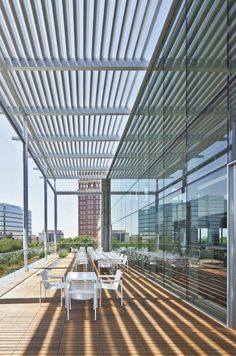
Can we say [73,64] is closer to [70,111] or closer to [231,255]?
[70,111]

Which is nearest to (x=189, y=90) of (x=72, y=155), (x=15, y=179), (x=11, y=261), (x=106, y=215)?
(x=11, y=261)

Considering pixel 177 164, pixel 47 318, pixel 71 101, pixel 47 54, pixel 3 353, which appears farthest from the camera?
pixel 71 101

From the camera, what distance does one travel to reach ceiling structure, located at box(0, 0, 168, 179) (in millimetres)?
8555

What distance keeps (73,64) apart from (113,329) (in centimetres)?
696

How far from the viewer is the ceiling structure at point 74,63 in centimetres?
855

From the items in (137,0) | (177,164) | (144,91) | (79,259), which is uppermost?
(137,0)

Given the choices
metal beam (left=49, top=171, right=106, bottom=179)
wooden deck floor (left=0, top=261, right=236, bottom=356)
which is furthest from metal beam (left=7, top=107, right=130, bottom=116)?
metal beam (left=49, top=171, right=106, bottom=179)

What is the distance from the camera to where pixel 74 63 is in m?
10.4

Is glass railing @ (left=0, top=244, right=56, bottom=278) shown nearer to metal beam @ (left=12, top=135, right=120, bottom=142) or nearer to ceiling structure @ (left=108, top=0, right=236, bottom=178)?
ceiling structure @ (left=108, top=0, right=236, bottom=178)

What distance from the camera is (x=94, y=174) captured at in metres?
27.9

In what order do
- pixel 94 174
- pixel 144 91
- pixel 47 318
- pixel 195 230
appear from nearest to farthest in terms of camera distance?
pixel 47 318, pixel 195 230, pixel 144 91, pixel 94 174

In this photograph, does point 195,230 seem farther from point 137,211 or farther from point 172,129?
point 137,211

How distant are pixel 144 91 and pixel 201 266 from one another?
22.1ft

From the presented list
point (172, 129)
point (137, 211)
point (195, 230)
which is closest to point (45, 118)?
point (137, 211)
